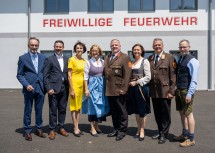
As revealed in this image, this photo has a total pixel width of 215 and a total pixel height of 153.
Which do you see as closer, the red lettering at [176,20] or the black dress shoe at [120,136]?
the black dress shoe at [120,136]

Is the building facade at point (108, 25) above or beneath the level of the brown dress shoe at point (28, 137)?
above

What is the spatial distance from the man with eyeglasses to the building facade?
10.6 meters

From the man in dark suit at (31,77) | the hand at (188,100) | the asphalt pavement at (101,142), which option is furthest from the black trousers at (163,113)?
the man in dark suit at (31,77)

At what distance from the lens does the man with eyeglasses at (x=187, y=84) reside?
203 inches

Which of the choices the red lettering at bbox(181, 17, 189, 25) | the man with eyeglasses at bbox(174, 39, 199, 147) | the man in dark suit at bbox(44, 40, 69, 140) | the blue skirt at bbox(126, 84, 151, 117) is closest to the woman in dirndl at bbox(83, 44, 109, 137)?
the man in dark suit at bbox(44, 40, 69, 140)

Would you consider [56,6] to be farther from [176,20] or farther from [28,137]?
[28,137]

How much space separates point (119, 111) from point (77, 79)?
1.10 m

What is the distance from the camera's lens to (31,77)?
578cm

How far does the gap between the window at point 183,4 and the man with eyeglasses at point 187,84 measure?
11.3m

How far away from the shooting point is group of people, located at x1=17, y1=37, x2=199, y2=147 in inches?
215

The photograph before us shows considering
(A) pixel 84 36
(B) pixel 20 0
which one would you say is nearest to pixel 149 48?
(A) pixel 84 36

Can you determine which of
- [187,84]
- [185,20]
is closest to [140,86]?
[187,84]

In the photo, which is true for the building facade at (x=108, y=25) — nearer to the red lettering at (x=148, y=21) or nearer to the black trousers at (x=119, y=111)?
the red lettering at (x=148, y=21)

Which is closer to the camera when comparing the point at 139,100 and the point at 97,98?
the point at 139,100
